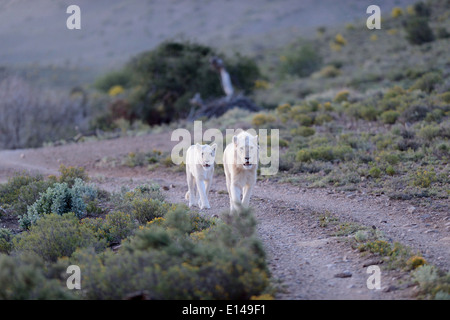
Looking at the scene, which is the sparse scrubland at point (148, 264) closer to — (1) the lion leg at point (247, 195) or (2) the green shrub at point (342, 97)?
(1) the lion leg at point (247, 195)

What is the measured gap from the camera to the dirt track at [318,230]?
644 cm

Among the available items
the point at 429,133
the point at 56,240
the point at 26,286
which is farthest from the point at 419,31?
the point at 26,286

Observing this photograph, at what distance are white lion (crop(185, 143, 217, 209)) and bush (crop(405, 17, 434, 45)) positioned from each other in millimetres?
32124

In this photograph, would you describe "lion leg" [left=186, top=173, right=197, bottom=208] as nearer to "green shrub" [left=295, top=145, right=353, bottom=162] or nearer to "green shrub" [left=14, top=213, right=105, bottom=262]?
"green shrub" [left=14, top=213, right=105, bottom=262]

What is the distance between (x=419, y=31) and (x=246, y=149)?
34.1m

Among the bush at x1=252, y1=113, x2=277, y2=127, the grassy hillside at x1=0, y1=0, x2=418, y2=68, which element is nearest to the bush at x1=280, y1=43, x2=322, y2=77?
the bush at x1=252, y1=113, x2=277, y2=127

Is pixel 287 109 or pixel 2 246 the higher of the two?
pixel 287 109

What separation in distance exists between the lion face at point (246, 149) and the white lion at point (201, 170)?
1.49 metres

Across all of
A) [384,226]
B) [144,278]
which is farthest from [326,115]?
[144,278]

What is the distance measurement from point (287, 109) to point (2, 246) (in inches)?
666

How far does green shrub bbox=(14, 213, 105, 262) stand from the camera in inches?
303

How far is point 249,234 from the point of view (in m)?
6.59

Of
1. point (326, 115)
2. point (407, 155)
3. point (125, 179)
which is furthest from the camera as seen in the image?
point (326, 115)
